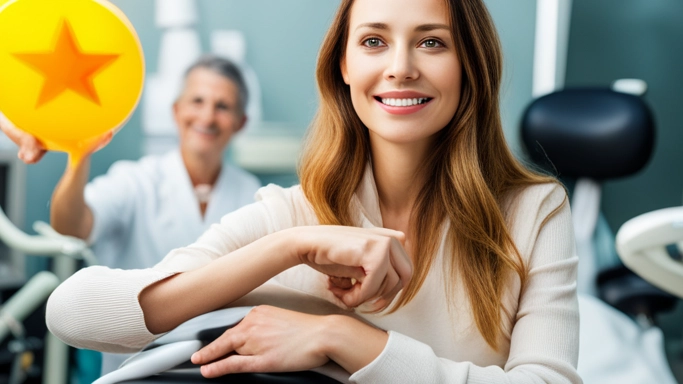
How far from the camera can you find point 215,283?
35.4 inches

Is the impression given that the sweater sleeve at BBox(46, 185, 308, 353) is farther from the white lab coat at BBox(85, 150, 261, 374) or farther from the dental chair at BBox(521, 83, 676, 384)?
the dental chair at BBox(521, 83, 676, 384)

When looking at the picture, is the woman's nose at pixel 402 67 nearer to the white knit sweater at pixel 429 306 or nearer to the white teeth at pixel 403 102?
the white teeth at pixel 403 102

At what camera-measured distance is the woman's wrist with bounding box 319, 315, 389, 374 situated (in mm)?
807

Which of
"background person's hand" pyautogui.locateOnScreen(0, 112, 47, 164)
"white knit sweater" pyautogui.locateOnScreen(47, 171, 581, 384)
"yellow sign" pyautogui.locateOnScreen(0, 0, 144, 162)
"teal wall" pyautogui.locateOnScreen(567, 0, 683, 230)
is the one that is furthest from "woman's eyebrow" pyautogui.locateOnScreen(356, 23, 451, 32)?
"teal wall" pyautogui.locateOnScreen(567, 0, 683, 230)

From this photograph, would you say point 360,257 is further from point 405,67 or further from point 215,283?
point 405,67

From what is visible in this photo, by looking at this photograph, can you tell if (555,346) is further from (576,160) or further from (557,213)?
(576,160)

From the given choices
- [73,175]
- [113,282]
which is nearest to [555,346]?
[113,282]

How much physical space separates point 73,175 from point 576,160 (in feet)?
4.71

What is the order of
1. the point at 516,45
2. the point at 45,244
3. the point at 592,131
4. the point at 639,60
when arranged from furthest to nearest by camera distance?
the point at 639,60 → the point at 516,45 → the point at 592,131 → the point at 45,244

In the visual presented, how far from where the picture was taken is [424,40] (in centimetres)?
102

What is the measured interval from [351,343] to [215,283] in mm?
201

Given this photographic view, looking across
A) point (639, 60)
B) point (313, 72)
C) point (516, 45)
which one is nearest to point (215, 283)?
point (313, 72)

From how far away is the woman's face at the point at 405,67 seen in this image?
1.00 metres

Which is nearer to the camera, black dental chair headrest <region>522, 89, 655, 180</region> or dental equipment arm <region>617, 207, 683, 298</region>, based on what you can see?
dental equipment arm <region>617, 207, 683, 298</region>
